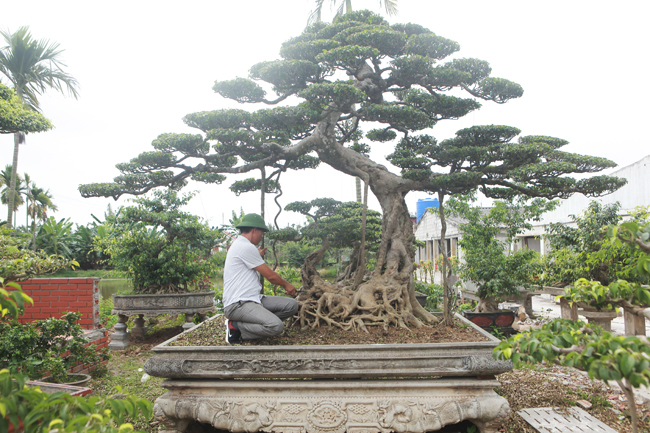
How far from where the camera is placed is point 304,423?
9.30ft

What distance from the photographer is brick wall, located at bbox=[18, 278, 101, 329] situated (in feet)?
16.4

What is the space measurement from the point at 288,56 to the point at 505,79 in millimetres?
2440

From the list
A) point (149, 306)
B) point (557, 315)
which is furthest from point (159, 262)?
point (557, 315)

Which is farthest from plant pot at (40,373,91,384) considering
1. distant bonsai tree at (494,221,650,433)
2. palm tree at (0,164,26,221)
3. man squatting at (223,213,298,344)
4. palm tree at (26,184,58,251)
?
palm tree at (26,184,58,251)

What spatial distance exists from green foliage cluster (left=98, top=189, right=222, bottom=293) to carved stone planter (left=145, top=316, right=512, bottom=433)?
310 centimetres

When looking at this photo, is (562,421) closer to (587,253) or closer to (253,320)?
(253,320)

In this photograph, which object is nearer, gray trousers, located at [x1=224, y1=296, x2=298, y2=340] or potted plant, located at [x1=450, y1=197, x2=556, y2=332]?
gray trousers, located at [x1=224, y1=296, x2=298, y2=340]

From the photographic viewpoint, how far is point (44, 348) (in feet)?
12.3

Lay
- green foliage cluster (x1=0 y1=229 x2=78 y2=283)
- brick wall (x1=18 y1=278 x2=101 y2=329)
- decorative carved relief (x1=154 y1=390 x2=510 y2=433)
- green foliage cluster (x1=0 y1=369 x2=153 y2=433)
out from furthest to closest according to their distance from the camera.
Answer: brick wall (x1=18 y1=278 x2=101 y2=329) < green foliage cluster (x1=0 y1=229 x2=78 y2=283) < decorative carved relief (x1=154 y1=390 x2=510 y2=433) < green foliage cluster (x1=0 y1=369 x2=153 y2=433)

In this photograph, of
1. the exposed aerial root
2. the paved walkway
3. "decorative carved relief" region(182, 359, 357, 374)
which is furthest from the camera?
the paved walkway

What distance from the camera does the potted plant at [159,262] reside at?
549 centimetres

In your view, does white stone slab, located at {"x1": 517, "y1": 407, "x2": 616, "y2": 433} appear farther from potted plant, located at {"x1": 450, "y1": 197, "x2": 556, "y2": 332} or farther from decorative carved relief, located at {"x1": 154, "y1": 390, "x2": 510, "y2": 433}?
potted plant, located at {"x1": 450, "y1": 197, "x2": 556, "y2": 332}

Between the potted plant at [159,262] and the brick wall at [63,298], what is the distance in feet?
1.63

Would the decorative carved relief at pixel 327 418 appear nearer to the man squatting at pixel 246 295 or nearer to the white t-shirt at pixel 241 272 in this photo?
the man squatting at pixel 246 295
